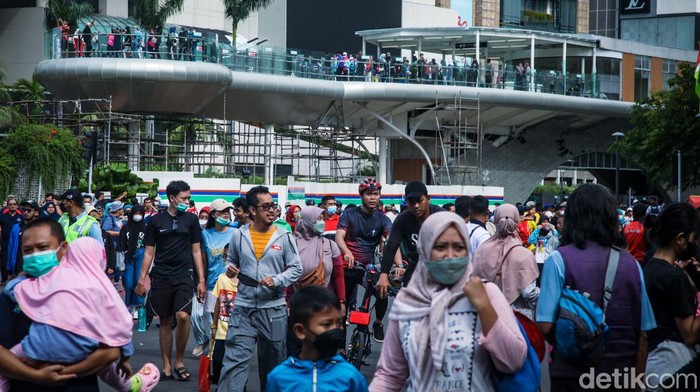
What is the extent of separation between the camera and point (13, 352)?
5.18 meters

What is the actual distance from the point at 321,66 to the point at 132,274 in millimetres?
26715

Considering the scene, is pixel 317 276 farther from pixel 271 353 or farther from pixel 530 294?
pixel 530 294

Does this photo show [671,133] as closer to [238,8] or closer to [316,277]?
[238,8]

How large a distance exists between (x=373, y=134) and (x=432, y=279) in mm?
43686

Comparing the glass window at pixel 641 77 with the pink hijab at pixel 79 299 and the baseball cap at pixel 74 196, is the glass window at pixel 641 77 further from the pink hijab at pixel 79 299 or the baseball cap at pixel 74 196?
the pink hijab at pixel 79 299

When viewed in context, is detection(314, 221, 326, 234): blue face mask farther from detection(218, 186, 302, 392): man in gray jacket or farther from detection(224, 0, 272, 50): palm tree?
detection(224, 0, 272, 50): palm tree

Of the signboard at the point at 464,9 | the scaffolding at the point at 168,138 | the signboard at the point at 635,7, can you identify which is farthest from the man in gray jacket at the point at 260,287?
the signboard at the point at 464,9

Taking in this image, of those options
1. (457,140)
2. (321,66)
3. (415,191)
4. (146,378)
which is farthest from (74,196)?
(457,140)

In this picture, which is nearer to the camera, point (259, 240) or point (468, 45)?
point (259, 240)

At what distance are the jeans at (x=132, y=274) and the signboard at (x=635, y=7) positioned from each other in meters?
57.6

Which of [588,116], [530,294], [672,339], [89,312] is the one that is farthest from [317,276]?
[588,116]

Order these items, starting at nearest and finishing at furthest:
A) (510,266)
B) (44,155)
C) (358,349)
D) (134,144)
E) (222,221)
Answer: (510,266) → (358,349) → (222,221) → (44,155) → (134,144)

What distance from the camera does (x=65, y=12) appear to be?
167 ft

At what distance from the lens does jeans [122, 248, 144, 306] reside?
1683 cm
